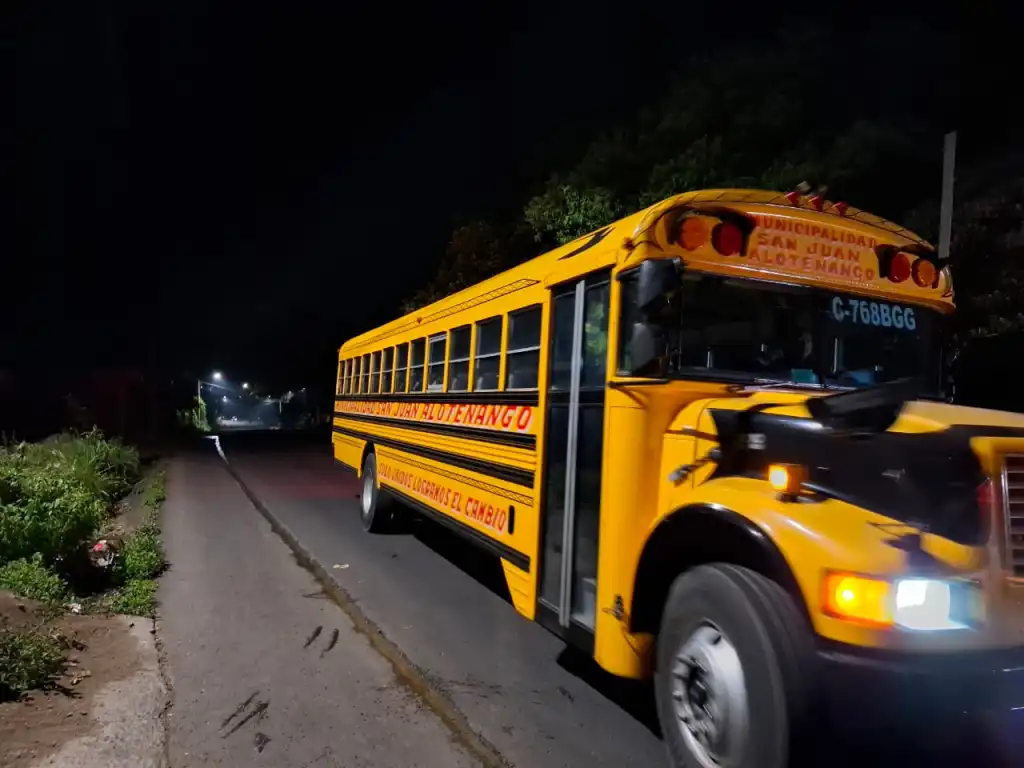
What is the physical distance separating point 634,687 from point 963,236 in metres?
6.45

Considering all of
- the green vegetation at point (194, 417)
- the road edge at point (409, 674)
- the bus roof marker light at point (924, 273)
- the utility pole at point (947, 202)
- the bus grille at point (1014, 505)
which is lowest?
the green vegetation at point (194, 417)

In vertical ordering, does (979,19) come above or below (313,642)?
above

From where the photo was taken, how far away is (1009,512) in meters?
2.64

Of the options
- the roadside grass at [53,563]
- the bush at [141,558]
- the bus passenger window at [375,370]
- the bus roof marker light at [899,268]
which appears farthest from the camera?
the bus passenger window at [375,370]

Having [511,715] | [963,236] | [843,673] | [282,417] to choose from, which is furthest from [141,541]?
[282,417]

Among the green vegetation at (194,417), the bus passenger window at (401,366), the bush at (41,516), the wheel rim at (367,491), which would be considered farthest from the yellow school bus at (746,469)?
the green vegetation at (194,417)

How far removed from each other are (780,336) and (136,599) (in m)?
5.09

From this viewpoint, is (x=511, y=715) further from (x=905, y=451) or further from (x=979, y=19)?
(x=979, y=19)

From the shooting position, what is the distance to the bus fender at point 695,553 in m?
2.77

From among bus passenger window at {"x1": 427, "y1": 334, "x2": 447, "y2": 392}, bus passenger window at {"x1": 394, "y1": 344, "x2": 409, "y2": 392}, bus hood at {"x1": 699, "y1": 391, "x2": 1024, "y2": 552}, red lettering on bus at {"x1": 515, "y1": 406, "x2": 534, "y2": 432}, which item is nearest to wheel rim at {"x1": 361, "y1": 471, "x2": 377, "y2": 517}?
bus passenger window at {"x1": 394, "y1": 344, "x2": 409, "y2": 392}

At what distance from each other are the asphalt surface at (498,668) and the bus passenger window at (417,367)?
5.73 feet

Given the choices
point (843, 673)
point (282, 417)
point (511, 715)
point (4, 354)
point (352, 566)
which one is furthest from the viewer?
point (282, 417)

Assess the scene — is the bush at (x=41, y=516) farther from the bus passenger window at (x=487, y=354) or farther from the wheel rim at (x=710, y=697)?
the wheel rim at (x=710, y=697)

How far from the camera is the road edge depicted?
3864 millimetres
